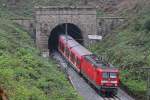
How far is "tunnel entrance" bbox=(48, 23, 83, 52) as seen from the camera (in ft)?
210

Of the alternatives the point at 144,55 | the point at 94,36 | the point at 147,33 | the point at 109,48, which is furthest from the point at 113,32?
the point at 144,55

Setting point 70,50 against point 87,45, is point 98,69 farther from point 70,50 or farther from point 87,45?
point 87,45

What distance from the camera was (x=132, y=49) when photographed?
46.2m

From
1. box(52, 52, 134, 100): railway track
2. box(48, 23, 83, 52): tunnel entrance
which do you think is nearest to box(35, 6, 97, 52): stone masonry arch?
box(48, 23, 83, 52): tunnel entrance

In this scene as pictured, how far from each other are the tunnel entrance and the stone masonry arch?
219 centimetres

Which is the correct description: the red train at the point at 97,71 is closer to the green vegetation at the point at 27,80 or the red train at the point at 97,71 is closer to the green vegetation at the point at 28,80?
the green vegetation at the point at 28,80

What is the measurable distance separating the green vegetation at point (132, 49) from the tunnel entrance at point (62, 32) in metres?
5.91

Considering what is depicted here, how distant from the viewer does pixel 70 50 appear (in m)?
49.3

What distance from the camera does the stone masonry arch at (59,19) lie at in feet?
195

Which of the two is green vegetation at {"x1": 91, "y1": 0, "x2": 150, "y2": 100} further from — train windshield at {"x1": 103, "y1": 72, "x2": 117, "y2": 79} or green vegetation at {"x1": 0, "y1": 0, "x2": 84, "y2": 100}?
green vegetation at {"x1": 0, "y1": 0, "x2": 84, "y2": 100}

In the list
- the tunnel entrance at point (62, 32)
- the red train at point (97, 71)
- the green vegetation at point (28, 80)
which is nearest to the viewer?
the green vegetation at point (28, 80)

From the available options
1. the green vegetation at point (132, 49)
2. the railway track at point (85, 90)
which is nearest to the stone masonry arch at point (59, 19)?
the green vegetation at point (132, 49)

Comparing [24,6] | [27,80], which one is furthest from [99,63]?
[24,6]

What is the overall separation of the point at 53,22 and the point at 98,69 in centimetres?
2561
